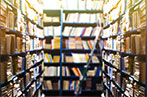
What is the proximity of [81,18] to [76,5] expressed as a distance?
12.8 inches

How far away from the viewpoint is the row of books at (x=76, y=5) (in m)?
3.77

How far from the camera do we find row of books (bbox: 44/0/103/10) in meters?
3.77

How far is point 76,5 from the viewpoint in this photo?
12.4 feet

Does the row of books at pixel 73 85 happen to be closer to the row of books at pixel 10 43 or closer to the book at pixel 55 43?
the book at pixel 55 43

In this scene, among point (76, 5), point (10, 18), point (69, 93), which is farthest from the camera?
point (69, 93)

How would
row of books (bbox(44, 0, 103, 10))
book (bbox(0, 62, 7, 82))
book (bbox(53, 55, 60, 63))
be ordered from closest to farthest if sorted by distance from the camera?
book (bbox(0, 62, 7, 82)), row of books (bbox(44, 0, 103, 10)), book (bbox(53, 55, 60, 63))

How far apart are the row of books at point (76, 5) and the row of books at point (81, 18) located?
162 millimetres

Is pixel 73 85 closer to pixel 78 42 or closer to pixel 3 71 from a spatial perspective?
pixel 78 42

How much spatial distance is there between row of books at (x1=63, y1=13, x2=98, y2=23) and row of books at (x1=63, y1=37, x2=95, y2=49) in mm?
434

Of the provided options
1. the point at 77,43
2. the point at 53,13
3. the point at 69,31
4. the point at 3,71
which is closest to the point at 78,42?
the point at 77,43

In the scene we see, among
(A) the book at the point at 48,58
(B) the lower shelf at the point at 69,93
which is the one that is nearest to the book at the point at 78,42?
(A) the book at the point at 48,58

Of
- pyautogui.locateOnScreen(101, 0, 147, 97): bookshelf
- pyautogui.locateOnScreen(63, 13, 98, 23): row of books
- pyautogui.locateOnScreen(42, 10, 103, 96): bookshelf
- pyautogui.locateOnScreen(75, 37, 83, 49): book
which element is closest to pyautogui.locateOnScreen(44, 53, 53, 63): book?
pyautogui.locateOnScreen(42, 10, 103, 96): bookshelf

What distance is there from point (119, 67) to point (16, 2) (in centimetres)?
140

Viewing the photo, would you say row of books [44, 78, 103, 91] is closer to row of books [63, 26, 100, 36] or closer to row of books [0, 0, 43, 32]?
row of books [63, 26, 100, 36]
